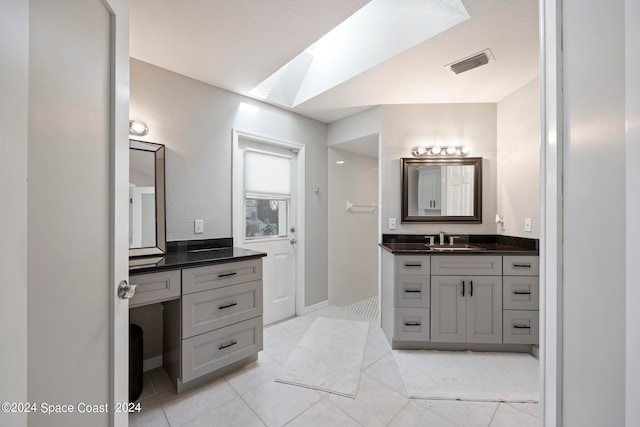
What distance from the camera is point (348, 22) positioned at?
2.18 meters

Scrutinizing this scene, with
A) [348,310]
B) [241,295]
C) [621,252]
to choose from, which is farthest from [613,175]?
[348,310]

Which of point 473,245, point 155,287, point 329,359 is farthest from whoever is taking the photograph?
point 473,245

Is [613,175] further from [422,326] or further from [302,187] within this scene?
[302,187]

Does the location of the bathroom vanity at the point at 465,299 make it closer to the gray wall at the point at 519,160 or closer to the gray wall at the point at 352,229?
the gray wall at the point at 519,160

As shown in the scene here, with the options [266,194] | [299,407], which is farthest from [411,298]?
[266,194]

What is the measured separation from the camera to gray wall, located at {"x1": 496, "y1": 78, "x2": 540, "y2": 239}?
86.0 inches

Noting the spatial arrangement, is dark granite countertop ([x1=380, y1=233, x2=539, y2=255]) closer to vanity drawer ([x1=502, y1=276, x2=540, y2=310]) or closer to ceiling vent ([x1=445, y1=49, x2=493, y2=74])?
vanity drawer ([x1=502, y1=276, x2=540, y2=310])

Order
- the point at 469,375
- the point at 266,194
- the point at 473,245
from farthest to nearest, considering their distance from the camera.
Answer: the point at 266,194
the point at 473,245
the point at 469,375

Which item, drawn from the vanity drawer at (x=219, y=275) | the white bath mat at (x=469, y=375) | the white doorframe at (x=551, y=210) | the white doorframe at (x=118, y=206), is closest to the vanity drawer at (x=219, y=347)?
the vanity drawer at (x=219, y=275)

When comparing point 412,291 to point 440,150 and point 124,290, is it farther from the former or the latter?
point 124,290

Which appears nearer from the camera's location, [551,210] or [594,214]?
[594,214]

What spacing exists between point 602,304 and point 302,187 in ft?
8.58

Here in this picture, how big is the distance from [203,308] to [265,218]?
4.12ft

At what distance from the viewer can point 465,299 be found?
215 cm
